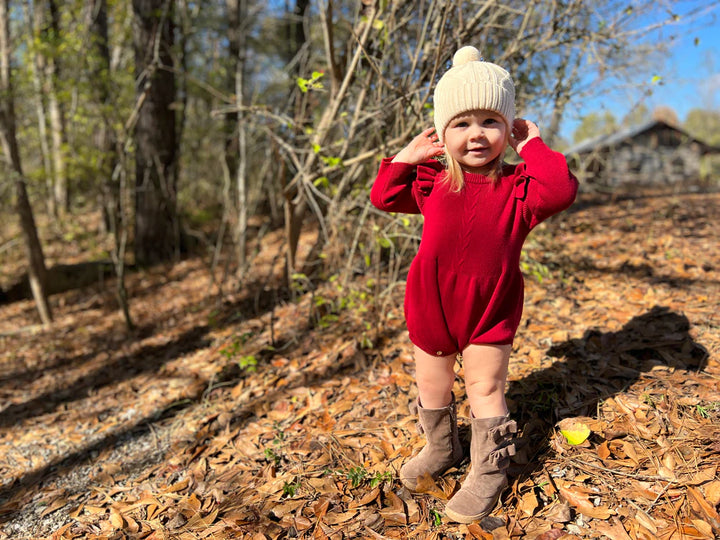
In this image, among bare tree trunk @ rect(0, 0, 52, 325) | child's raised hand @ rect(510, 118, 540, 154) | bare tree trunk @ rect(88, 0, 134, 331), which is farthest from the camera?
bare tree trunk @ rect(0, 0, 52, 325)

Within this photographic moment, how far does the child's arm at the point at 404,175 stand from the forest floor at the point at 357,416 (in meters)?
1.26

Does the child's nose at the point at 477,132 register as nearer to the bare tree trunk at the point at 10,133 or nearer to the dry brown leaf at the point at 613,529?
the dry brown leaf at the point at 613,529

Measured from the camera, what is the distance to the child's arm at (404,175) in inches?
77.7

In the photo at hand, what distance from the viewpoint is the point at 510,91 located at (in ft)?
5.78

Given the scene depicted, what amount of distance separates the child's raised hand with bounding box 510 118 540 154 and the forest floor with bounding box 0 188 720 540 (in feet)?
4.46

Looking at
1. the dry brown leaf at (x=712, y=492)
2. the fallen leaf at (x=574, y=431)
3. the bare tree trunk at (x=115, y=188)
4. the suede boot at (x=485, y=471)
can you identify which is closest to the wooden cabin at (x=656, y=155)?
the bare tree trunk at (x=115, y=188)

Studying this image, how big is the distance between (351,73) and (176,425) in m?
2.79

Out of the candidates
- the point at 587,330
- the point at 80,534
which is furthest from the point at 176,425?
the point at 587,330

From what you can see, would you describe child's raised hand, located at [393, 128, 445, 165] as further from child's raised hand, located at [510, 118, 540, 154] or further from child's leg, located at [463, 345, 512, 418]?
child's leg, located at [463, 345, 512, 418]

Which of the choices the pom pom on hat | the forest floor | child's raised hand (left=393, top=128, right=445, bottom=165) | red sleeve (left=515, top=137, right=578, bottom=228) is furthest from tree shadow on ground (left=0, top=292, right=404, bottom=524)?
the pom pom on hat

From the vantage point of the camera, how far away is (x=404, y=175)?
2014 mm

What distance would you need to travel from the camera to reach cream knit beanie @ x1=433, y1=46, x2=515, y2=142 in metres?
1.70

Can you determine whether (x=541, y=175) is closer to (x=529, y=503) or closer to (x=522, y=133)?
(x=522, y=133)

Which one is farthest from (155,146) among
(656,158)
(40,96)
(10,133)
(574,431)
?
(656,158)
